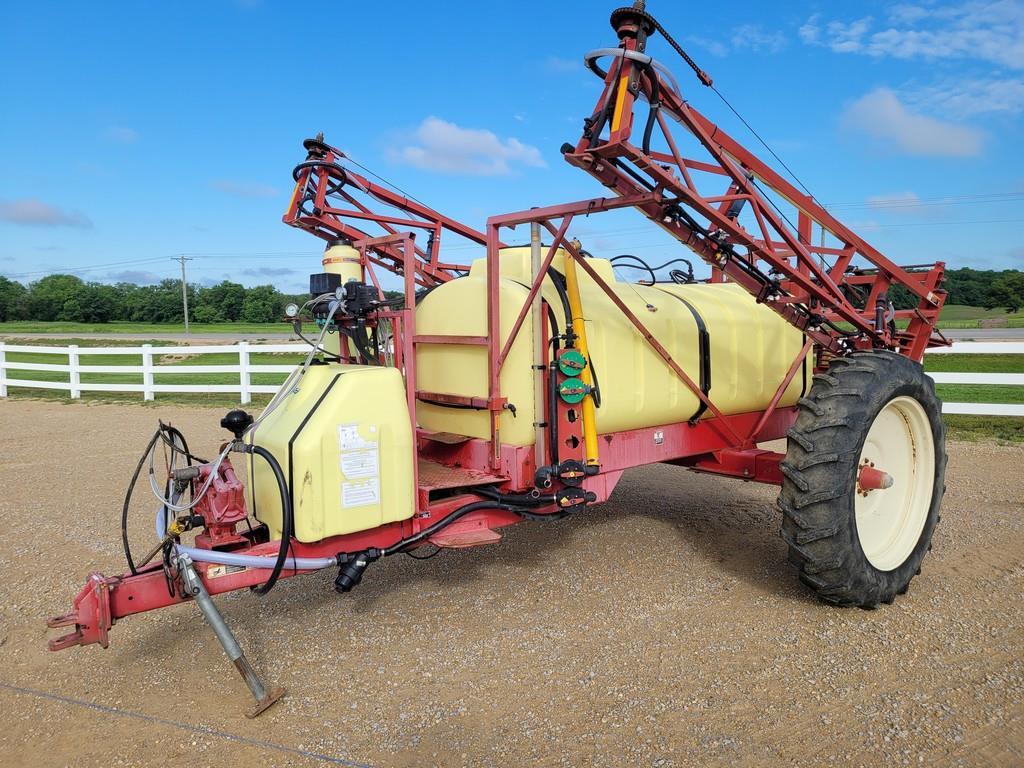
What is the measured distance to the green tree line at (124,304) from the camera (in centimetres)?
6406

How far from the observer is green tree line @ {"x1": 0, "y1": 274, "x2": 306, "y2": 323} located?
64.1 metres

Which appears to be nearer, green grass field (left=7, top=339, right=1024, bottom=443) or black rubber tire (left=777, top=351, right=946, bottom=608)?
black rubber tire (left=777, top=351, right=946, bottom=608)

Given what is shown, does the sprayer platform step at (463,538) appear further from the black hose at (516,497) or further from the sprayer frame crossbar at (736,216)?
the sprayer frame crossbar at (736,216)

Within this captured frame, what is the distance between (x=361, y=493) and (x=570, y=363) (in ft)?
4.04

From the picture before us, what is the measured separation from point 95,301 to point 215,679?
7468 centimetres

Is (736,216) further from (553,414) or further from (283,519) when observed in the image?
(283,519)

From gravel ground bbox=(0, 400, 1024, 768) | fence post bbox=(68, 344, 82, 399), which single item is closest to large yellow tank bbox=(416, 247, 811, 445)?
gravel ground bbox=(0, 400, 1024, 768)

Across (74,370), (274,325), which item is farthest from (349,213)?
(274,325)

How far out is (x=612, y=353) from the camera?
4172 millimetres

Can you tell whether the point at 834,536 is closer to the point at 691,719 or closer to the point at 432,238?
the point at 691,719

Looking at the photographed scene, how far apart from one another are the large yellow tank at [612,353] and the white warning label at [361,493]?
878mm

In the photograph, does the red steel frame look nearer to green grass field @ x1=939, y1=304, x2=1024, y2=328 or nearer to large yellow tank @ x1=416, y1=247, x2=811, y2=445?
large yellow tank @ x1=416, y1=247, x2=811, y2=445

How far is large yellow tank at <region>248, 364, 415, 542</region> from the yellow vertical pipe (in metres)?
0.97

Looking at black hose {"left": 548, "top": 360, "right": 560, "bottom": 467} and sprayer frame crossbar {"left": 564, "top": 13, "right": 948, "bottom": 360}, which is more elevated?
sprayer frame crossbar {"left": 564, "top": 13, "right": 948, "bottom": 360}
